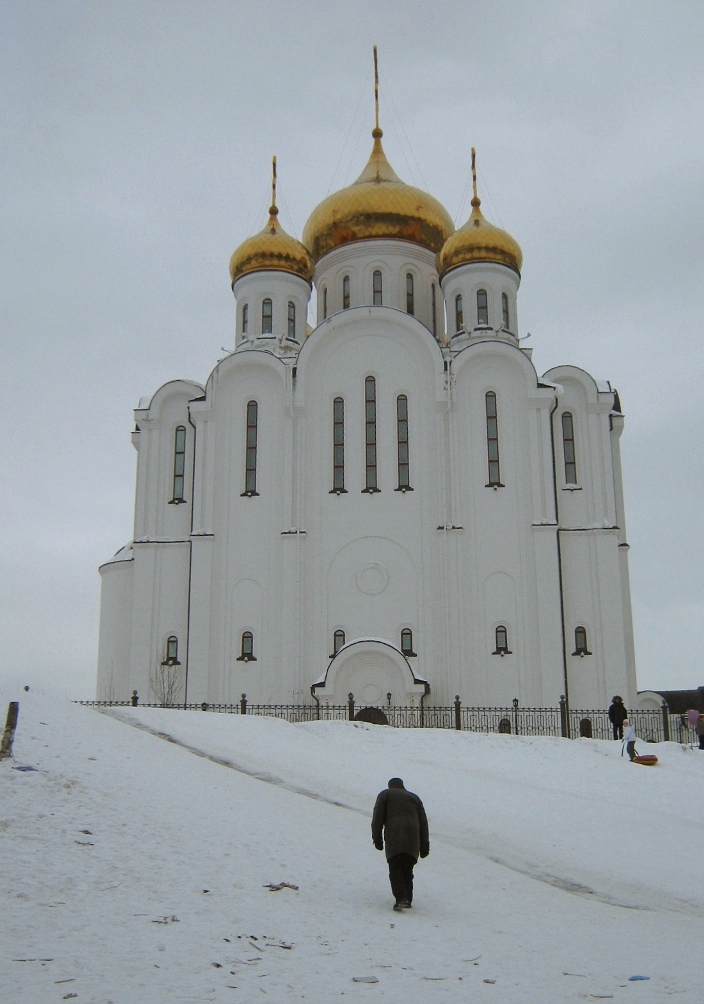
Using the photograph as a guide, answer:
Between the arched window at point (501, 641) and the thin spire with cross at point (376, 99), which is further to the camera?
the thin spire with cross at point (376, 99)

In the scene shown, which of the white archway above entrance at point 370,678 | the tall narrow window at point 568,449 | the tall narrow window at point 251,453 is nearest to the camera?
the white archway above entrance at point 370,678

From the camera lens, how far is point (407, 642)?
2209cm

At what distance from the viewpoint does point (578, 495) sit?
77.4ft

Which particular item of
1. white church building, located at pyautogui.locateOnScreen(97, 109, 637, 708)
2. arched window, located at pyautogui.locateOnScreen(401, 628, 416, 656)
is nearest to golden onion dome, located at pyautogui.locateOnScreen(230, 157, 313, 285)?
white church building, located at pyautogui.locateOnScreen(97, 109, 637, 708)

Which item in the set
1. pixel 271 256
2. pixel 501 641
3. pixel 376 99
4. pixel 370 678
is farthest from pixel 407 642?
pixel 376 99

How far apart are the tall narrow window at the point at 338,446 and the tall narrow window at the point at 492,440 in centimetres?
324

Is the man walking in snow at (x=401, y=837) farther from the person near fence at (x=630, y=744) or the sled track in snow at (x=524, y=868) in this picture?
the person near fence at (x=630, y=744)

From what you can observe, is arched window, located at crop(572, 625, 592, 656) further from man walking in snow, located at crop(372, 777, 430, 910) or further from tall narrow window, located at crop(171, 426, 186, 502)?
man walking in snow, located at crop(372, 777, 430, 910)

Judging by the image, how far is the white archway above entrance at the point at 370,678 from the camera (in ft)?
69.1

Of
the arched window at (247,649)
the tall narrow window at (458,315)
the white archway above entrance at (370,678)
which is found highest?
the tall narrow window at (458,315)

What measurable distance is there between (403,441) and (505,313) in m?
5.27

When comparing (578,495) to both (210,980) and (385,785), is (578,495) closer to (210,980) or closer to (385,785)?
(385,785)

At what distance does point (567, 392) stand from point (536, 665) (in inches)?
261

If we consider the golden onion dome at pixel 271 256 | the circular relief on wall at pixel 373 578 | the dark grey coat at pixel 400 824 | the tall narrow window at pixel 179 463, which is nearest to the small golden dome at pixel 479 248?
the golden onion dome at pixel 271 256
